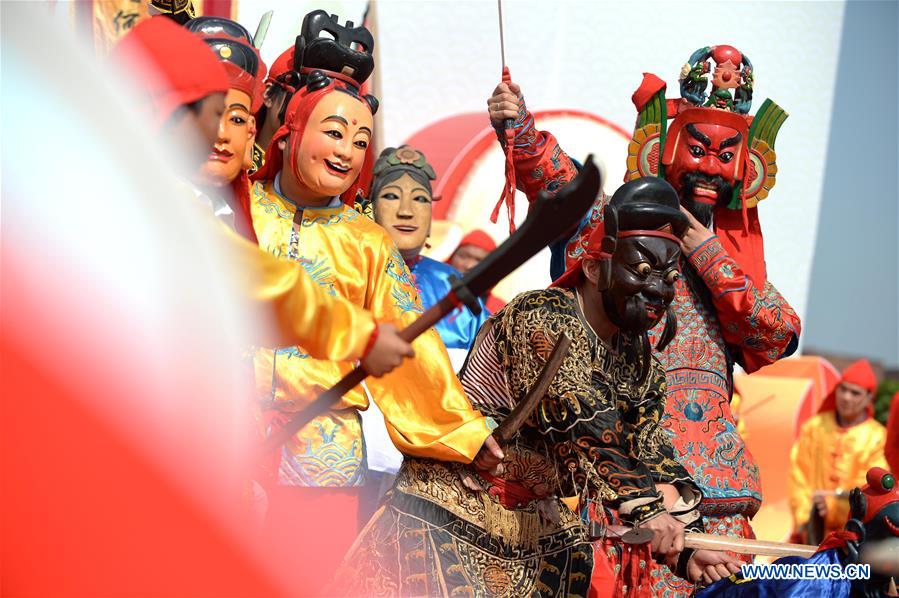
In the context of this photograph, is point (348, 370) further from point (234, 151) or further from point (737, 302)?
point (737, 302)

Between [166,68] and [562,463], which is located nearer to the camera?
[166,68]

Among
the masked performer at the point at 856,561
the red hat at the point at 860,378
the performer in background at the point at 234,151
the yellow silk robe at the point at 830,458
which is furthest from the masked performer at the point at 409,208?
the red hat at the point at 860,378

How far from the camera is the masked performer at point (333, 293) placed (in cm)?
345

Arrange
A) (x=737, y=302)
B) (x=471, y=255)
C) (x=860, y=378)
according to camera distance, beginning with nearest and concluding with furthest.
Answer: (x=737, y=302) → (x=471, y=255) → (x=860, y=378)

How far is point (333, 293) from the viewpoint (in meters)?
3.51

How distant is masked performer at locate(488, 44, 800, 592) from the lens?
3.86 metres

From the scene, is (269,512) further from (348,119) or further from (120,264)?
(120,264)

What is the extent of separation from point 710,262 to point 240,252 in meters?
1.96

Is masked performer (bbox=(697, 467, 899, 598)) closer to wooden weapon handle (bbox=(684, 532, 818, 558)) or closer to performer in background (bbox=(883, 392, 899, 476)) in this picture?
wooden weapon handle (bbox=(684, 532, 818, 558))

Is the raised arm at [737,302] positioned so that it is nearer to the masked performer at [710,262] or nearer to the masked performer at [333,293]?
the masked performer at [710,262]

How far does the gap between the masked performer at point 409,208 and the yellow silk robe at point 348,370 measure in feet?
3.48

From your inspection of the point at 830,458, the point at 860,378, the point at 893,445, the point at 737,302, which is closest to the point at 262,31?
the point at 737,302

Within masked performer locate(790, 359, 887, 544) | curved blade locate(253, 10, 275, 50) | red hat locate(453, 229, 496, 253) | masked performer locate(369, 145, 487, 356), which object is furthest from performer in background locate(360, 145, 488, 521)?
masked performer locate(790, 359, 887, 544)

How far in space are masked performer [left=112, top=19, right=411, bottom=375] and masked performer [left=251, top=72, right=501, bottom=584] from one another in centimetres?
92
